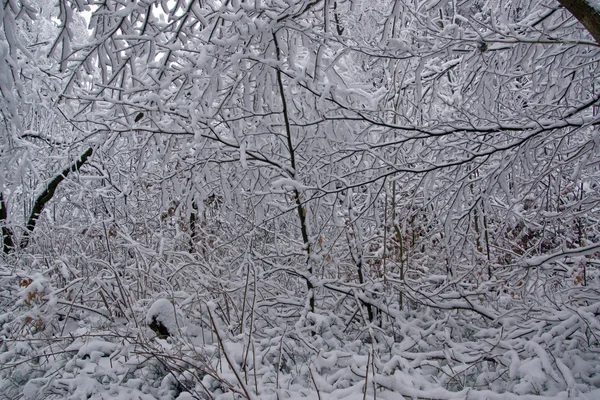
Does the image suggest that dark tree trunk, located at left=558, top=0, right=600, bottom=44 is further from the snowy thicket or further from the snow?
the snow

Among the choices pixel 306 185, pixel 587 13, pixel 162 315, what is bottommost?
pixel 162 315

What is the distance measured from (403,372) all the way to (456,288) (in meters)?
1.48

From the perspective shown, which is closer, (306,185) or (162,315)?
(162,315)

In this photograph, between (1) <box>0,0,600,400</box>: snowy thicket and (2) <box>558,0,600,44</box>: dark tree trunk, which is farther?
(1) <box>0,0,600,400</box>: snowy thicket

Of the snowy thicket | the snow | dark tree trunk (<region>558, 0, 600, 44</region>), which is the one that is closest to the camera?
dark tree trunk (<region>558, 0, 600, 44</region>)

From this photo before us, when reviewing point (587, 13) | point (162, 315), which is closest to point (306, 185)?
point (162, 315)

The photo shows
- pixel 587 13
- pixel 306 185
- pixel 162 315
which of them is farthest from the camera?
pixel 306 185

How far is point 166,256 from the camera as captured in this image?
412 cm

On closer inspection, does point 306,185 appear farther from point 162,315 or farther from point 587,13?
point 587,13

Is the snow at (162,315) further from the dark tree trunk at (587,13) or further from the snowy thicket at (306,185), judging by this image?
the dark tree trunk at (587,13)

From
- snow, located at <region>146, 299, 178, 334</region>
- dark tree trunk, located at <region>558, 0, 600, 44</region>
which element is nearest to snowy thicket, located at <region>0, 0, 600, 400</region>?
snow, located at <region>146, 299, 178, 334</region>

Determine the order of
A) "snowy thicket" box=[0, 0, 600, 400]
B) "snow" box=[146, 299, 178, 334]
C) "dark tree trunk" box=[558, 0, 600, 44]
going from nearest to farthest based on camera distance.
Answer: "dark tree trunk" box=[558, 0, 600, 44], "snowy thicket" box=[0, 0, 600, 400], "snow" box=[146, 299, 178, 334]

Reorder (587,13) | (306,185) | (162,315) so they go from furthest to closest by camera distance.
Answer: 1. (306,185)
2. (162,315)
3. (587,13)

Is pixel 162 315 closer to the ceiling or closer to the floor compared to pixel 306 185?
closer to the floor
